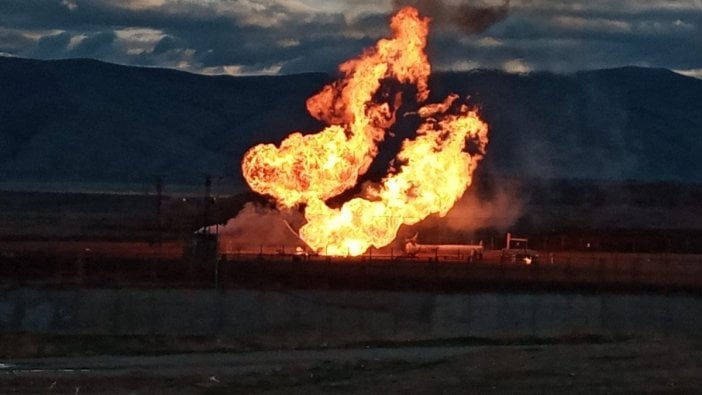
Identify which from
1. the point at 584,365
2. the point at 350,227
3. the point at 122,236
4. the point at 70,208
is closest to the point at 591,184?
the point at 70,208

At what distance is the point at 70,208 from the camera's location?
138625 mm

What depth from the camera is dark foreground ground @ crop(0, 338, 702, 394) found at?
3019cm

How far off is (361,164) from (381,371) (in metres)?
33.7

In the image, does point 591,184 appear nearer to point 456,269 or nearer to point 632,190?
point 632,190

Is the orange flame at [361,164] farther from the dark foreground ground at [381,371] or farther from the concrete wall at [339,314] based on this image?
the dark foreground ground at [381,371]

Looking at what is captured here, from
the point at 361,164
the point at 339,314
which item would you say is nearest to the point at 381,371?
the point at 339,314

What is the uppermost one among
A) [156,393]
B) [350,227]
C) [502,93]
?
[502,93]

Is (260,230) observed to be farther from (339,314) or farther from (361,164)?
(339,314)

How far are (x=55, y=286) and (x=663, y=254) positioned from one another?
37.4 metres

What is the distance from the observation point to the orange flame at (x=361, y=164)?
214 ft

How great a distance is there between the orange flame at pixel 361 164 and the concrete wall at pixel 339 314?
53.7 feet

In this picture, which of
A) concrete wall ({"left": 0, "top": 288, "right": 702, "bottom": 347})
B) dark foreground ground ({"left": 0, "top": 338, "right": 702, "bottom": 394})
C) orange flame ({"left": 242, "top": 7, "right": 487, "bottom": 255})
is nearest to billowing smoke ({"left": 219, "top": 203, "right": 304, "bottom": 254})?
orange flame ({"left": 242, "top": 7, "right": 487, "bottom": 255})

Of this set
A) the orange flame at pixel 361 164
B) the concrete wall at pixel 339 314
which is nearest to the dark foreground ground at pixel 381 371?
the concrete wall at pixel 339 314

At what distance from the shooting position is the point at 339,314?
1898 inches
